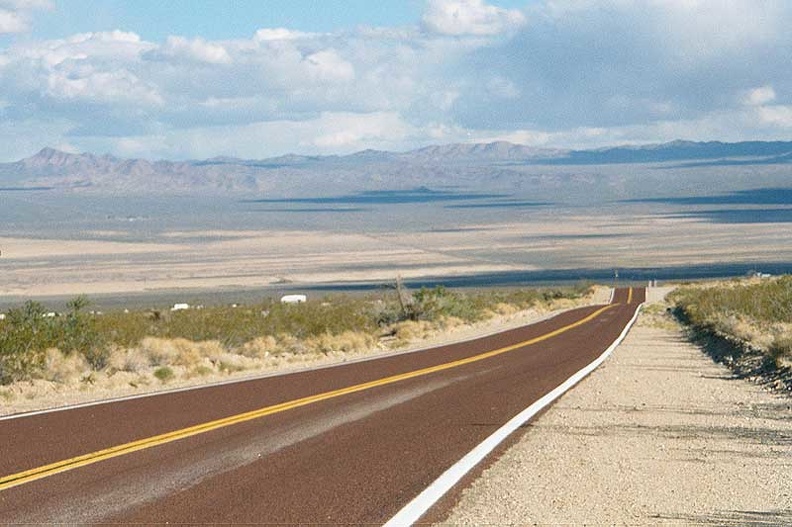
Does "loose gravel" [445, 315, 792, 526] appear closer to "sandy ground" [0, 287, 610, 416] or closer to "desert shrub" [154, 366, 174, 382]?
"sandy ground" [0, 287, 610, 416]

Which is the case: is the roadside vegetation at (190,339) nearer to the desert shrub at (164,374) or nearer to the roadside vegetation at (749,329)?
the desert shrub at (164,374)

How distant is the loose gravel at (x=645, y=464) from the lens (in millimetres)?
8734

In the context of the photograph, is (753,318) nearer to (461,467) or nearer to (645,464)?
(645,464)

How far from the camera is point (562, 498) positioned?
9.23 meters

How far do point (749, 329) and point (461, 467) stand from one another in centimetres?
1992

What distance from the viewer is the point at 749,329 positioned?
28.6 m

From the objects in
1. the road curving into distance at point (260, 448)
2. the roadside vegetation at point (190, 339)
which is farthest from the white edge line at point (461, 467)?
the roadside vegetation at point (190, 339)

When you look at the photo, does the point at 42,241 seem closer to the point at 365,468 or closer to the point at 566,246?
the point at 566,246

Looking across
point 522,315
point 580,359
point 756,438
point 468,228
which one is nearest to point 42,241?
point 468,228

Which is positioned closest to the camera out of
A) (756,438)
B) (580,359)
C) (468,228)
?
(756,438)

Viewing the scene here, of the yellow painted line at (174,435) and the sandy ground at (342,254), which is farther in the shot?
the sandy ground at (342,254)

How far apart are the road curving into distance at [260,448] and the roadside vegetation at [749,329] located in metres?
4.09

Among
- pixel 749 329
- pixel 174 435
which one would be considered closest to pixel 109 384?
pixel 174 435

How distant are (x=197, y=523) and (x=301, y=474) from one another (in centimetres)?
184
